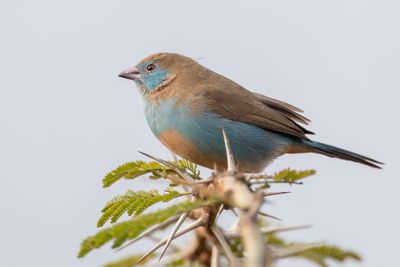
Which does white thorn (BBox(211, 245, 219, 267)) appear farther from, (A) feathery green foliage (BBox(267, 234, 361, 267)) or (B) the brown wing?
(B) the brown wing

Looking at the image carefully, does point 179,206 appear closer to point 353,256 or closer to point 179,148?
point 353,256

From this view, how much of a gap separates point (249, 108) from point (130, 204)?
325 cm

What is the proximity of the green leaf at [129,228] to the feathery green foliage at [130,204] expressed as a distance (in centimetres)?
94

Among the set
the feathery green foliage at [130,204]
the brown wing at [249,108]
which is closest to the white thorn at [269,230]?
the feathery green foliage at [130,204]

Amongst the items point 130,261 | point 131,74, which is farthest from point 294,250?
point 131,74

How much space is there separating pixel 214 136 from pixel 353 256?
3948 mm

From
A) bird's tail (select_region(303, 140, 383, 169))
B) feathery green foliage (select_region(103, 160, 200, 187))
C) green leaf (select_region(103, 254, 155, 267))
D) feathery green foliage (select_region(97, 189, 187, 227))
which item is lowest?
→ bird's tail (select_region(303, 140, 383, 169))

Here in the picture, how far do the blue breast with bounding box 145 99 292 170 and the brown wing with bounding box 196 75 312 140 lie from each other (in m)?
0.08

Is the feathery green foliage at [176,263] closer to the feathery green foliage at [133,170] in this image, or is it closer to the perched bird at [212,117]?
the feathery green foliage at [133,170]

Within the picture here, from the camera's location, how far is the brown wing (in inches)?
238

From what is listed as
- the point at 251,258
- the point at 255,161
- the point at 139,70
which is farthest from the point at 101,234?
the point at 139,70

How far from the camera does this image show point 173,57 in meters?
6.73

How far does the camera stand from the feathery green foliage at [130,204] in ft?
10.0

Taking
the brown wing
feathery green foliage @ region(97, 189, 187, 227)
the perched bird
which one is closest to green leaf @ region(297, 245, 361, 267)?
feathery green foliage @ region(97, 189, 187, 227)
